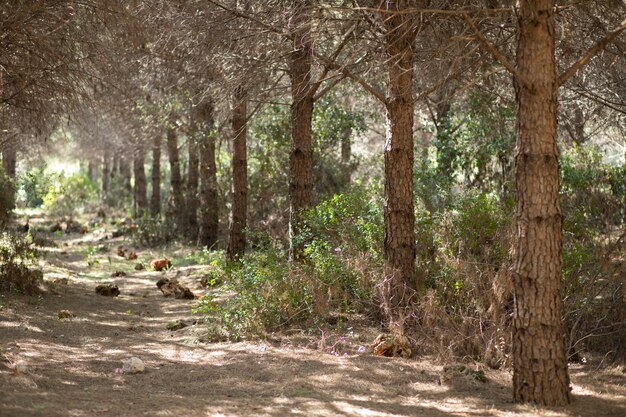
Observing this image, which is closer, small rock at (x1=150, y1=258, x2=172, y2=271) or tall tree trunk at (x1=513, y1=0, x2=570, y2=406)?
tall tree trunk at (x1=513, y1=0, x2=570, y2=406)

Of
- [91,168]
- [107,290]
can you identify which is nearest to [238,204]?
[107,290]

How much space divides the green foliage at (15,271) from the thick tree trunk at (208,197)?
562 cm

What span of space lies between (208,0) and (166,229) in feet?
36.1

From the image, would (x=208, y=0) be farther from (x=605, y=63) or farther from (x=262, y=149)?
(x=262, y=149)

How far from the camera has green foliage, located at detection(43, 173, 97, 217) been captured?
29.0 meters

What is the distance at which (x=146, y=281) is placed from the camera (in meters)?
13.9

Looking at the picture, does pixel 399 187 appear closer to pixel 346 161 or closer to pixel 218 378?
pixel 218 378

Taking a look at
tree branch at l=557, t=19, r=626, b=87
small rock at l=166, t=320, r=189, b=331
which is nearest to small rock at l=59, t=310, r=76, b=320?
small rock at l=166, t=320, r=189, b=331

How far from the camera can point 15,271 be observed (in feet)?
35.3

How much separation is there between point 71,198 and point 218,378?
25294 millimetres

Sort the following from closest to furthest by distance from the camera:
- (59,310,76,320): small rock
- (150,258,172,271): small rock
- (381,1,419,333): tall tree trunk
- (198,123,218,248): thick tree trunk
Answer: (381,1,419,333): tall tree trunk, (59,310,76,320): small rock, (150,258,172,271): small rock, (198,123,218,248): thick tree trunk

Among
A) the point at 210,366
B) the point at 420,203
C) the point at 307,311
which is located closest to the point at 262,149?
the point at 420,203

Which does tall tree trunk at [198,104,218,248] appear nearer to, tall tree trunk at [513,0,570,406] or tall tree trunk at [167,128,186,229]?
tall tree trunk at [167,128,186,229]

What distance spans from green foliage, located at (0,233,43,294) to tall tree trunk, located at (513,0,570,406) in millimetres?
7999
